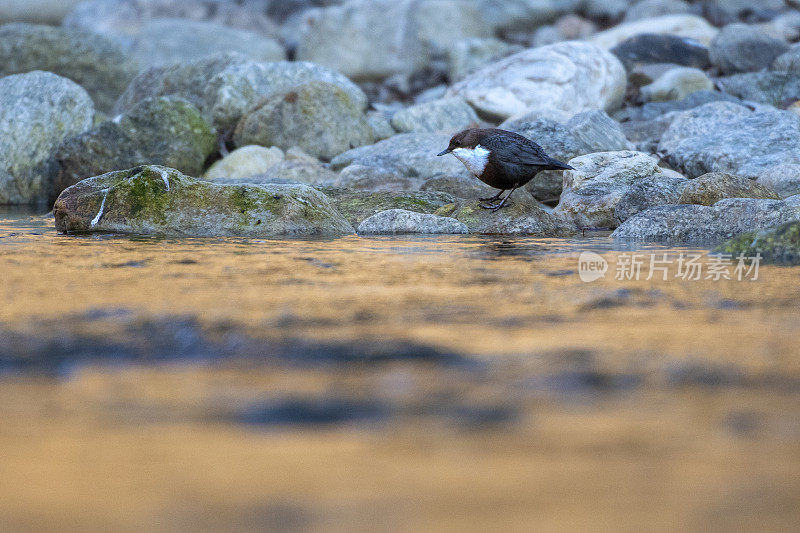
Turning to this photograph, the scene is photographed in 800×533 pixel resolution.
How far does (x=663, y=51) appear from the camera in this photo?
51.0 feet

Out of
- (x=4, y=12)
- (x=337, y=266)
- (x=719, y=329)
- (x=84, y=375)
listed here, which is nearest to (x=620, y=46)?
(x=337, y=266)

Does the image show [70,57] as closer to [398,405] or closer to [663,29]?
[663,29]

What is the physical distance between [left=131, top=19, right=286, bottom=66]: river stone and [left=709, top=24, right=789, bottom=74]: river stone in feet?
36.4

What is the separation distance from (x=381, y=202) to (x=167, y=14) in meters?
20.0

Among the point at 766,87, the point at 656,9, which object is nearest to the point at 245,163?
the point at 766,87

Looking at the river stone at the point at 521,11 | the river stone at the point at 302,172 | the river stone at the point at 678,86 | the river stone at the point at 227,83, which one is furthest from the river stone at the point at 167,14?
the river stone at the point at 302,172

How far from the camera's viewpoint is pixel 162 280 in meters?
3.39

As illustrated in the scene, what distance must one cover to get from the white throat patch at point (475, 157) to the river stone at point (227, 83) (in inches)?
214

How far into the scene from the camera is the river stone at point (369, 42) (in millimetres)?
19500

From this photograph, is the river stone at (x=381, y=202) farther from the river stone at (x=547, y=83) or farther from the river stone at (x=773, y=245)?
the river stone at (x=547, y=83)

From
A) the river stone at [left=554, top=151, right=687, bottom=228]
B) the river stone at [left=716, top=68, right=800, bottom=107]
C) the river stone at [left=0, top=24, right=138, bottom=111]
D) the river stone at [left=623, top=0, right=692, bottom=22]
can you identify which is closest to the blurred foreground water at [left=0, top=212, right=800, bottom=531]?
the river stone at [left=554, top=151, right=687, bottom=228]

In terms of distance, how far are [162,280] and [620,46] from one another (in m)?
14.3

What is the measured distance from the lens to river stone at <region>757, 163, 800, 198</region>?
697cm

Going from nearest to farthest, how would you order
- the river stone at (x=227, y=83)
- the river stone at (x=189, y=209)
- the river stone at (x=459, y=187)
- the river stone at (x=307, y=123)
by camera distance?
the river stone at (x=189, y=209)
the river stone at (x=459, y=187)
the river stone at (x=307, y=123)
the river stone at (x=227, y=83)
